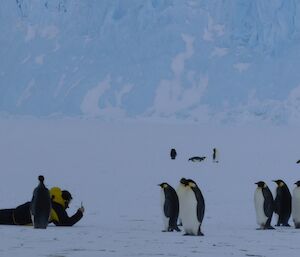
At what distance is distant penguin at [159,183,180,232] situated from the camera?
18.4ft

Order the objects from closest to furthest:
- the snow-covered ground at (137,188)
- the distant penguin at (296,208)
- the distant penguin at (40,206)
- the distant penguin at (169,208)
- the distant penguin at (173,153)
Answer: the snow-covered ground at (137,188) < the distant penguin at (40,206) < the distant penguin at (169,208) < the distant penguin at (296,208) < the distant penguin at (173,153)

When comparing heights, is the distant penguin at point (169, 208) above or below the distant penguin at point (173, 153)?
below

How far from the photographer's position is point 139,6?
39031 mm

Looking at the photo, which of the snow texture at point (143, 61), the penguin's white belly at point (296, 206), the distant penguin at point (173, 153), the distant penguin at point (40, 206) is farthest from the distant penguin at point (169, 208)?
the snow texture at point (143, 61)

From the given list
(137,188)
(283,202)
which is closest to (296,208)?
(283,202)

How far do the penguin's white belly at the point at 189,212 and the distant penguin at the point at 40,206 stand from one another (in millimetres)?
1067

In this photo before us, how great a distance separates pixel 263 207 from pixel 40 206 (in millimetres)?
1899

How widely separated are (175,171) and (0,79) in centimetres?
3112

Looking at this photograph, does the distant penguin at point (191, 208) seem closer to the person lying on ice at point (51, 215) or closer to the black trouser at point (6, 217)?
the person lying on ice at point (51, 215)

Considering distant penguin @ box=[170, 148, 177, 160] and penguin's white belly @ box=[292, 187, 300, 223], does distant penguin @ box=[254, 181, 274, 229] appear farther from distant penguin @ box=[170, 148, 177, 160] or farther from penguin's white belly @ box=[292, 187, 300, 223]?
distant penguin @ box=[170, 148, 177, 160]

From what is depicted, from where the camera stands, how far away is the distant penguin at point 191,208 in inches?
210

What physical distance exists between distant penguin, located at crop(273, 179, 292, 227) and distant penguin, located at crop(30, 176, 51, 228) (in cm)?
212

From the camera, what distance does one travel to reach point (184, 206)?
5.61 meters

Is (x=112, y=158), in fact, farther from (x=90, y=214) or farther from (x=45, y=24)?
(x=45, y=24)
